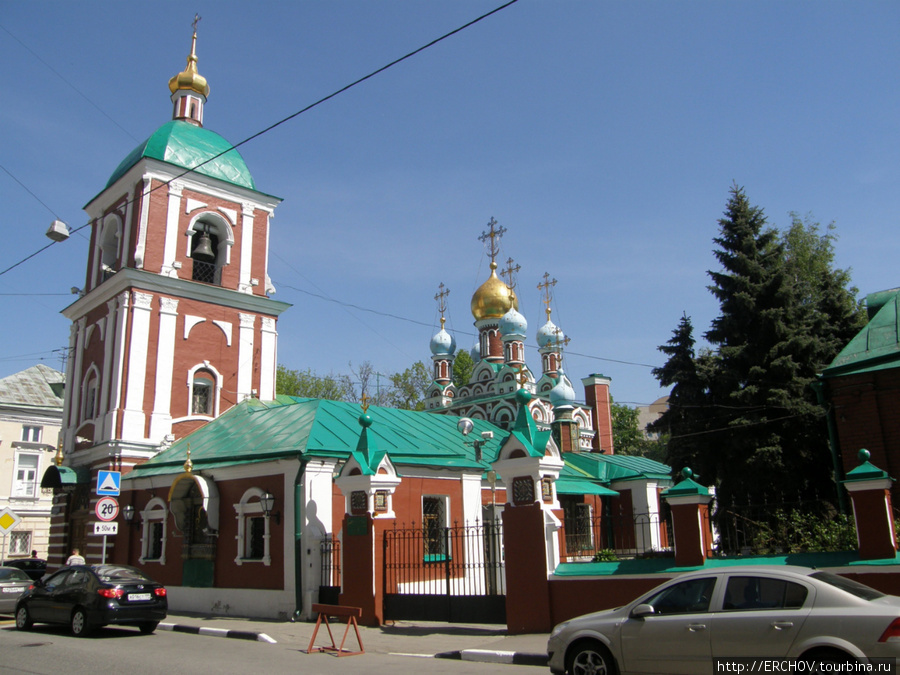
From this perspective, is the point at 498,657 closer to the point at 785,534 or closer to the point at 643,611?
the point at 643,611

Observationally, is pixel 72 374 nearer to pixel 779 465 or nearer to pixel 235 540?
pixel 235 540

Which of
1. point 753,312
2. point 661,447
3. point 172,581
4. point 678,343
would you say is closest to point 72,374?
point 172,581

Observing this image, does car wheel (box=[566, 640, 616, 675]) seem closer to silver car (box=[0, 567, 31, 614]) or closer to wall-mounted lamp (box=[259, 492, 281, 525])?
wall-mounted lamp (box=[259, 492, 281, 525])

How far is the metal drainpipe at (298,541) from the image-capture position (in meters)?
14.5

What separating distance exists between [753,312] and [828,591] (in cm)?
1503

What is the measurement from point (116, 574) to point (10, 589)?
398cm

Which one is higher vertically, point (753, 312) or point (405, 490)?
point (753, 312)

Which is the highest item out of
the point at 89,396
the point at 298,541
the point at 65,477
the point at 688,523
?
the point at 89,396

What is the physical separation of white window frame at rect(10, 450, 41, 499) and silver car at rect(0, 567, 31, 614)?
2168cm

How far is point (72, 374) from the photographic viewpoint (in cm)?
2241

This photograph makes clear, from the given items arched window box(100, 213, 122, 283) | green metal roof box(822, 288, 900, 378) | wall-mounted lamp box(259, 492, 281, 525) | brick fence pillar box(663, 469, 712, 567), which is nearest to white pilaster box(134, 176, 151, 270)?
arched window box(100, 213, 122, 283)

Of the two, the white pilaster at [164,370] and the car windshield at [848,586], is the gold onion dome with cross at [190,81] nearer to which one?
the white pilaster at [164,370]

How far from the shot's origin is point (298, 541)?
14.8 meters

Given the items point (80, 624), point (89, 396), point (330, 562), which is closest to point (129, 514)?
point (89, 396)
